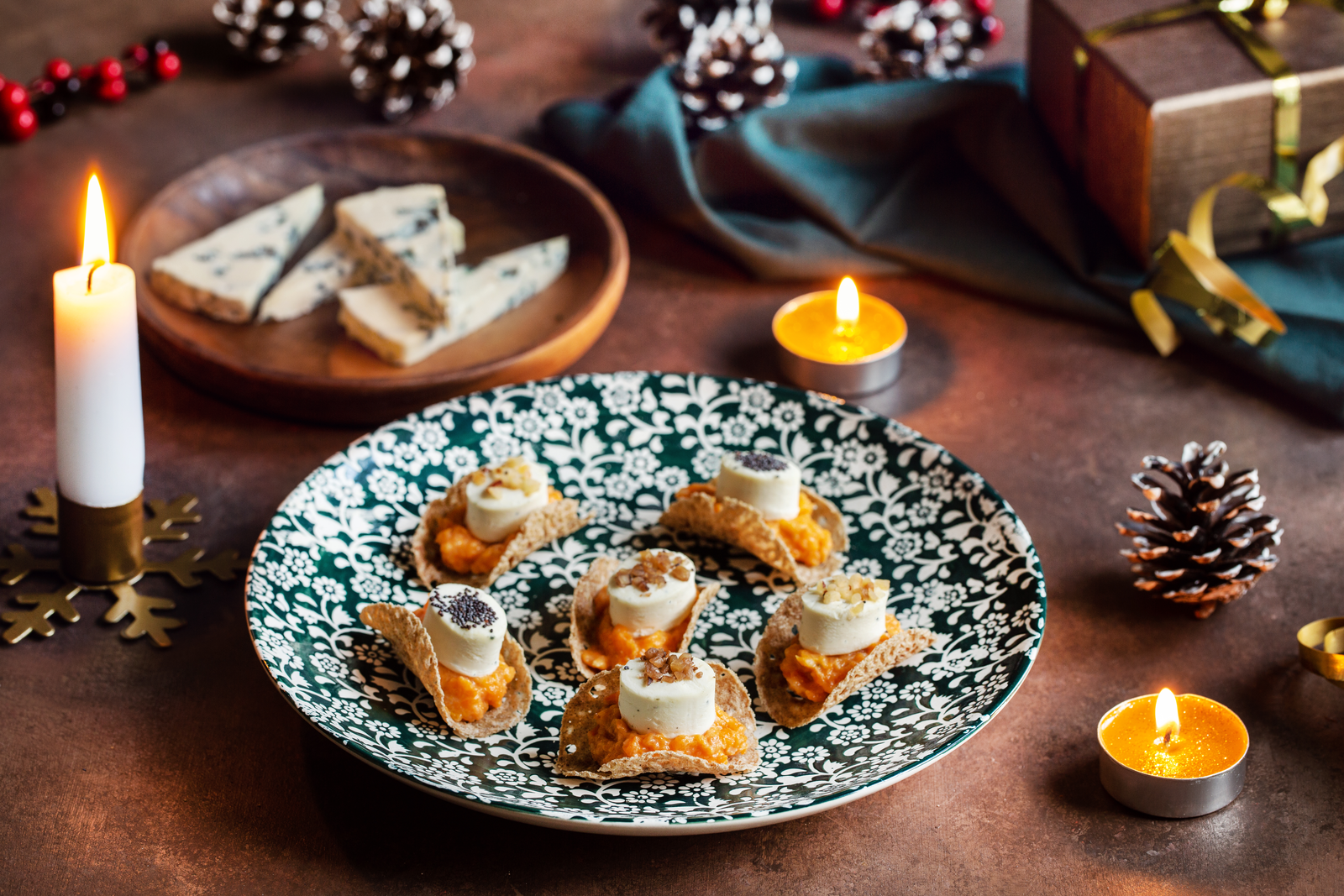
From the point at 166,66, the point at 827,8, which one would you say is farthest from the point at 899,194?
the point at 166,66

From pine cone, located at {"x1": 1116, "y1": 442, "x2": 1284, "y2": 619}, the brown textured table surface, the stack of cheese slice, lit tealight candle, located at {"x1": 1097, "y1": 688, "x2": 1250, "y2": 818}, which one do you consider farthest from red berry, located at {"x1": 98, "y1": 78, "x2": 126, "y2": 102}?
lit tealight candle, located at {"x1": 1097, "y1": 688, "x2": 1250, "y2": 818}

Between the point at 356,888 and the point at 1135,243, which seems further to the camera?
the point at 1135,243

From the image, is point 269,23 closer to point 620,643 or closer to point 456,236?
point 456,236

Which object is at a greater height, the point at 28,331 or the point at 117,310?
the point at 117,310

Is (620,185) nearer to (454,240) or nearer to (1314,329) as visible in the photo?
(454,240)

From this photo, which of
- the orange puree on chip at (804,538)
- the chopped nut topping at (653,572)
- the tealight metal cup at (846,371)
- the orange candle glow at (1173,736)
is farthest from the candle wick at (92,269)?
the orange candle glow at (1173,736)

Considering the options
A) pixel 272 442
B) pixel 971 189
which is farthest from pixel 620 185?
pixel 272 442
